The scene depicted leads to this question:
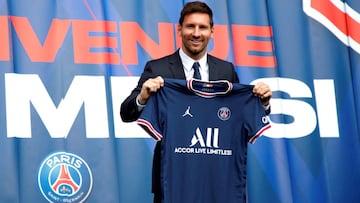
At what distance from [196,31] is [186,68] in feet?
0.53

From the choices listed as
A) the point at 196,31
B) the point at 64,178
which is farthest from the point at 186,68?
the point at 64,178

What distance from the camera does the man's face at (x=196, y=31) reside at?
2561 millimetres

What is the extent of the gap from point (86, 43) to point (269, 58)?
3.10ft

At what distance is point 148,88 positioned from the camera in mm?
2492

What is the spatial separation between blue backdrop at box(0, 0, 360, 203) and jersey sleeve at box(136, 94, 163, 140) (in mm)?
856

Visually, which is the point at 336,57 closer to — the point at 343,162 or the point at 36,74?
the point at 343,162

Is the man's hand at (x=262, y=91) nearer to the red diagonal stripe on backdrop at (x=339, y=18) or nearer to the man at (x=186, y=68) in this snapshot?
the man at (x=186, y=68)

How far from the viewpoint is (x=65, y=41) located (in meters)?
3.41

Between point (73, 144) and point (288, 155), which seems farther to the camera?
point (288, 155)

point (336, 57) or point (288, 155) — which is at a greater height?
point (336, 57)

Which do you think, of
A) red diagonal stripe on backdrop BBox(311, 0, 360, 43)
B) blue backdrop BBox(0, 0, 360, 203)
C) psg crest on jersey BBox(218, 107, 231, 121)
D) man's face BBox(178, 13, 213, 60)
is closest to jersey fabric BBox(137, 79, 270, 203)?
psg crest on jersey BBox(218, 107, 231, 121)

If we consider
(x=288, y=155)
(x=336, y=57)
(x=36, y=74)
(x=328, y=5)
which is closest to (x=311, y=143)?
(x=288, y=155)

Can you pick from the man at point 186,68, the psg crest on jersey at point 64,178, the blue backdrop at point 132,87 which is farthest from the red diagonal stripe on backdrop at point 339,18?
the psg crest on jersey at point 64,178

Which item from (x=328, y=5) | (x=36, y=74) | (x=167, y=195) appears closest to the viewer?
(x=167, y=195)
